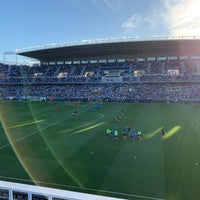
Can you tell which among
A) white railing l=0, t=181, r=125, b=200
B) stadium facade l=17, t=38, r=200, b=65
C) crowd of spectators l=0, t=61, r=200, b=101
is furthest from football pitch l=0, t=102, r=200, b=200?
stadium facade l=17, t=38, r=200, b=65

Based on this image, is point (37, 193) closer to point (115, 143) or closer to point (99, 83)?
point (115, 143)

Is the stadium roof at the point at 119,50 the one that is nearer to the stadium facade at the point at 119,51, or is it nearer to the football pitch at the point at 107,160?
the stadium facade at the point at 119,51

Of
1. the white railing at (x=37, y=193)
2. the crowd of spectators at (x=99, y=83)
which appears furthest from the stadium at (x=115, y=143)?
the crowd of spectators at (x=99, y=83)

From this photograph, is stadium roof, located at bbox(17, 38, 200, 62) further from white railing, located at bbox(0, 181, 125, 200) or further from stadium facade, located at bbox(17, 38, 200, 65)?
white railing, located at bbox(0, 181, 125, 200)

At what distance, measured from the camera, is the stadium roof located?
56531 millimetres

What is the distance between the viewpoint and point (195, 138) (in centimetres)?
2047

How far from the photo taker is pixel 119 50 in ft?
209

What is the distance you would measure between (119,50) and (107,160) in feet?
171

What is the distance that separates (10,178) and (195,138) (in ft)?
55.1

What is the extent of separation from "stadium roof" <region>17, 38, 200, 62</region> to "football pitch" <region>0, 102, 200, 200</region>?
36.3 meters

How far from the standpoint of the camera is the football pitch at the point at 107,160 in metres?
11.9

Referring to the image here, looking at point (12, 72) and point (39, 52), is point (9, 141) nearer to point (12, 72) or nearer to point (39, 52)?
point (39, 52)

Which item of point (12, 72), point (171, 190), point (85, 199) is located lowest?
point (171, 190)

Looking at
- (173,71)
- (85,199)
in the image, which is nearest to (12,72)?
(173,71)
